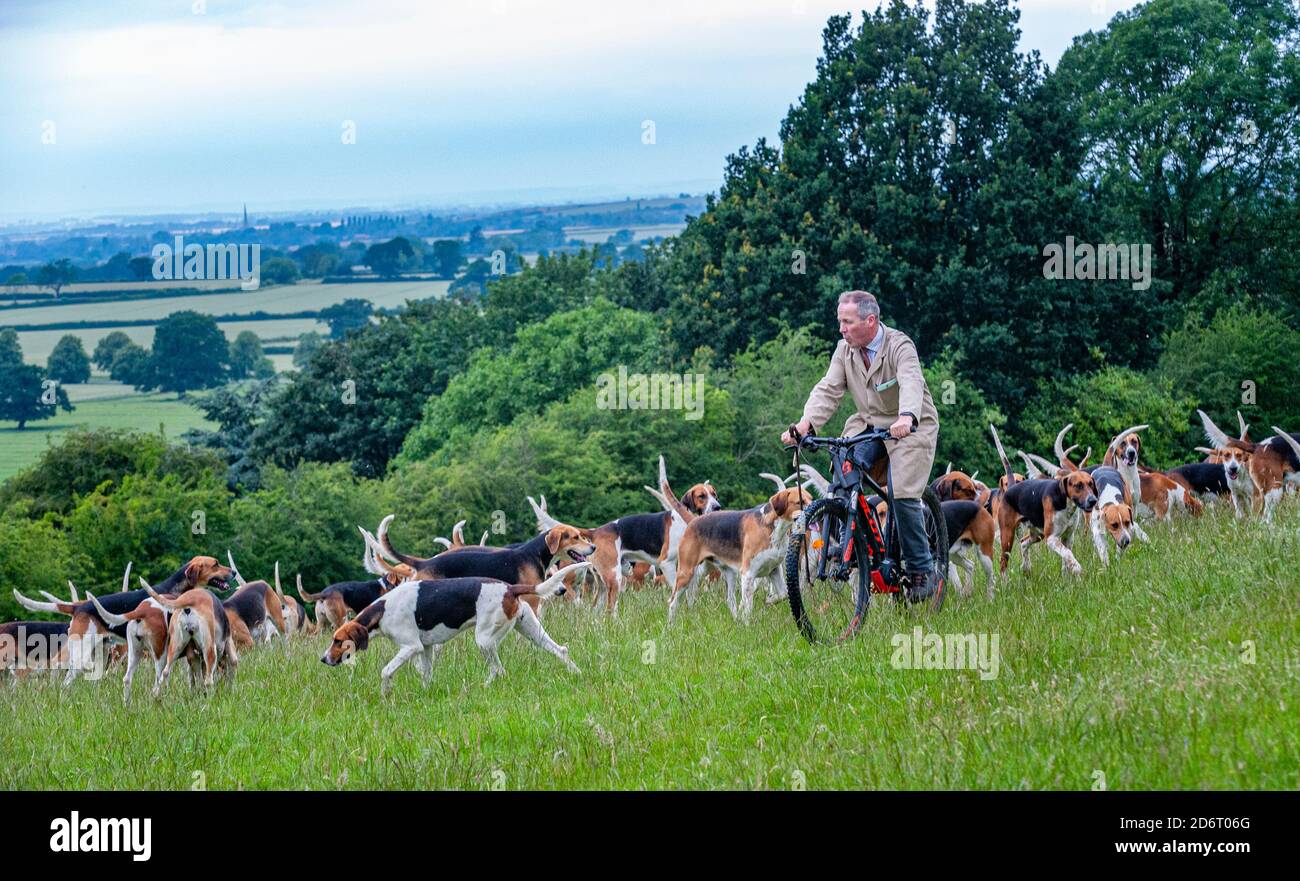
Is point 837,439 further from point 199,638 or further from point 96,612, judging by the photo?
point 96,612

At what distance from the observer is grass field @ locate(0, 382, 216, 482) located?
75688mm

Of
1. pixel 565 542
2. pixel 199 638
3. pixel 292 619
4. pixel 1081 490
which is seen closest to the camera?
pixel 199 638

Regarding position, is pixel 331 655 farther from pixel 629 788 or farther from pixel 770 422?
pixel 770 422

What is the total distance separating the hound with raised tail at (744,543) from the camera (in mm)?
12016

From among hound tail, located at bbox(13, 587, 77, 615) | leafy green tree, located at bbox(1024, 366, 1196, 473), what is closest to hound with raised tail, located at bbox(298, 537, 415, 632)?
hound tail, located at bbox(13, 587, 77, 615)

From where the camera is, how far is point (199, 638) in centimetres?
1127

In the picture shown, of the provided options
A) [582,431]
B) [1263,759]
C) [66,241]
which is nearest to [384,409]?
[582,431]

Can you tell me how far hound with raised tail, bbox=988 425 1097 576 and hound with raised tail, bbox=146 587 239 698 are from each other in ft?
21.5

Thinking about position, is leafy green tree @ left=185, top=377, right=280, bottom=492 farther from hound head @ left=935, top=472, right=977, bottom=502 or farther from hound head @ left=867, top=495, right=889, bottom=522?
hound head @ left=867, top=495, right=889, bottom=522

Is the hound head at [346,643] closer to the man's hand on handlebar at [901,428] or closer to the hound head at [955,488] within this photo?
the man's hand on handlebar at [901,428]

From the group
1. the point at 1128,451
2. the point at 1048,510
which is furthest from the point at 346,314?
the point at 1048,510

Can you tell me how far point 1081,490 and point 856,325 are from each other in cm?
318

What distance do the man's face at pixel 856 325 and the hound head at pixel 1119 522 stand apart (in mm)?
3329
